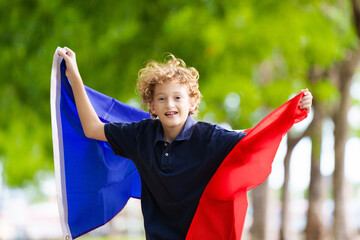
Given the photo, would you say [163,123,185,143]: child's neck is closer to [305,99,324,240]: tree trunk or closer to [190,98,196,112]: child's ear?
[190,98,196,112]: child's ear

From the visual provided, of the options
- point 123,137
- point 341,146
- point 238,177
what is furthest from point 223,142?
point 341,146

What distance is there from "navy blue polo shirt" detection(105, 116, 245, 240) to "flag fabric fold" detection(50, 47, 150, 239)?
53 centimetres

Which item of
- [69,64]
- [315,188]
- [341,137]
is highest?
[341,137]

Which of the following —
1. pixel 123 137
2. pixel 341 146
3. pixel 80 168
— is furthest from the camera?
pixel 341 146

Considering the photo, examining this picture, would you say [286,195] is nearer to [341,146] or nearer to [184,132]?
[341,146]

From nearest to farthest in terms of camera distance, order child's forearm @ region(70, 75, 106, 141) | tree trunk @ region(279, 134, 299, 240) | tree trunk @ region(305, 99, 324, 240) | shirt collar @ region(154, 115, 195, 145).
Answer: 1. shirt collar @ region(154, 115, 195, 145)
2. child's forearm @ region(70, 75, 106, 141)
3. tree trunk @ region(305, 99, 324, 240)
4. tree trunk @ region(279, 134, 299, 240)

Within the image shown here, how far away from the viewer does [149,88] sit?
10.00ft

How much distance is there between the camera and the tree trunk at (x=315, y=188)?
39.1 ft

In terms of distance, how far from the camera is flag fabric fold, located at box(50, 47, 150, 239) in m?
3.40

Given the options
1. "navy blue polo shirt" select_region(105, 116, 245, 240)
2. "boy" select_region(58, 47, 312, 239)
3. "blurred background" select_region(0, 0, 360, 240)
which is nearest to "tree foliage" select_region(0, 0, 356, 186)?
"blurred background" select_region(0, 0, 360, 240)

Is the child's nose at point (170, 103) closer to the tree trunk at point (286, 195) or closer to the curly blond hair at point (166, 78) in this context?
the curly blond hair at point (166, 78)

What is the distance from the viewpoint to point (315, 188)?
12172 mm

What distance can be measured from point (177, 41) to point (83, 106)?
4925mm

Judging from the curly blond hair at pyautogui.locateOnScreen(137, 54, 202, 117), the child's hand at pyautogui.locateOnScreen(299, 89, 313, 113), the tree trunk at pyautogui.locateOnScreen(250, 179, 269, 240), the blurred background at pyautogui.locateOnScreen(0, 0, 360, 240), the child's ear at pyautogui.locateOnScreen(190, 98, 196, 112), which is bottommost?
the child's hand at pyautogui.locateOnScreen(299, 89, 313, 113)
